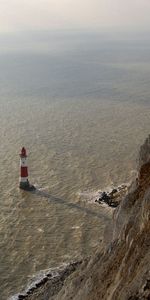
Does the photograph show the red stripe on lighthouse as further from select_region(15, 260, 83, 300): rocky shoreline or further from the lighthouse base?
select_region(15, 260, 83, 300): rocky shoreline

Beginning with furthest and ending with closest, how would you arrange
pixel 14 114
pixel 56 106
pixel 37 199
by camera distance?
1. pixel 56 106
2. pixel 14 114
3. pixel 37 199

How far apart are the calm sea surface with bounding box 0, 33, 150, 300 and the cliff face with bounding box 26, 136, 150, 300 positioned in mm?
5701

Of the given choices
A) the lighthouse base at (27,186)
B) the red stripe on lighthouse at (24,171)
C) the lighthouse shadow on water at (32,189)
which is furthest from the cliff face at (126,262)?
the lighthouse base at (27,186)

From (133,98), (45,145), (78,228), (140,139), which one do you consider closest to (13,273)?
(78,228)

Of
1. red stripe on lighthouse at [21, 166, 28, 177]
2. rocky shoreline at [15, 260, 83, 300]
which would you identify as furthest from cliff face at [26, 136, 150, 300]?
red stripe on lighthouse at [21, 166, 28, 177]

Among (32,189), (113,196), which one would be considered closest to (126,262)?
(113,196)

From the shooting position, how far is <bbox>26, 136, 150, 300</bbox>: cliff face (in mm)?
7533

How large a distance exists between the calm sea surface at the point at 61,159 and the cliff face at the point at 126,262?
570 cm

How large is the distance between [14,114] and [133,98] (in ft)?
41.4

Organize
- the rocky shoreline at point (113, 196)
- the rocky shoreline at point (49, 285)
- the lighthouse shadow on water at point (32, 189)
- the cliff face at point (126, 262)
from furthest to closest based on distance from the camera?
the lighthouse shadow on water at point (32, 189), the rocky shoreline at point (113, 196), the rocky shoreline at point (49, 285), the cliff face at point (126, 262)

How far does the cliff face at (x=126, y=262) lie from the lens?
753 cm

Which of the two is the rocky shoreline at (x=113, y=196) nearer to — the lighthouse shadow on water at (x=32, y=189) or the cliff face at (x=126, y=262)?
the lighthouse shadow on water at (x=32, y=189)

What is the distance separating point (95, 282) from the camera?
30.8 ft

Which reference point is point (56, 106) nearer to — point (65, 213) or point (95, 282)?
point (65, 213)
